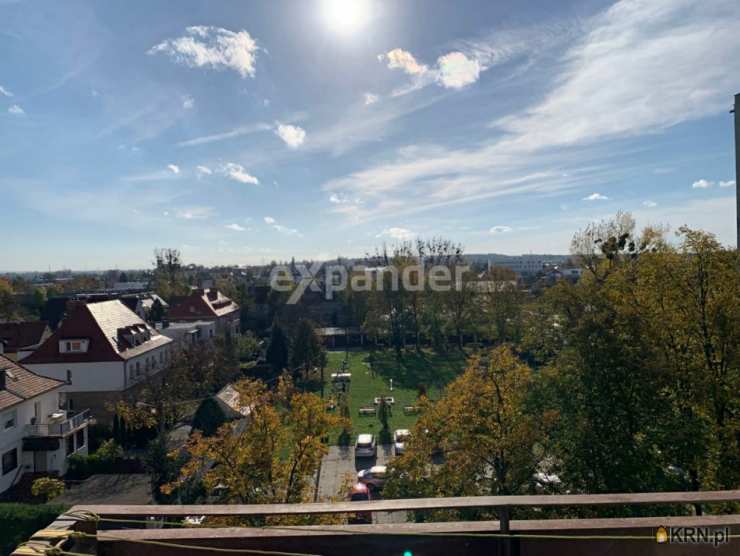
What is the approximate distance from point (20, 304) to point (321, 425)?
52803mm

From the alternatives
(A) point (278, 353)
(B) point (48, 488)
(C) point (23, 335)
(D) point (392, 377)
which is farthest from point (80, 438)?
(D) point (392, 377)

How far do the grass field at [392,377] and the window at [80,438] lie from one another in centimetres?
935

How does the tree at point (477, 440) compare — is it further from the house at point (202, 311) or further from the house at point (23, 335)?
the house at point (202, 311)

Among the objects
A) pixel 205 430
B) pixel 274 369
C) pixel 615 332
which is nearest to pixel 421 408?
pixel 615 332

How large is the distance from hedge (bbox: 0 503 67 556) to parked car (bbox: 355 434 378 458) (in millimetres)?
9618

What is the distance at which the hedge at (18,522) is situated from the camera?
8859 millimetres

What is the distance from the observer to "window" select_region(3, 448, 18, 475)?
46.6ft

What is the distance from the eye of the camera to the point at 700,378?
A: 24.4ft

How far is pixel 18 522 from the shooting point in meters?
8.93

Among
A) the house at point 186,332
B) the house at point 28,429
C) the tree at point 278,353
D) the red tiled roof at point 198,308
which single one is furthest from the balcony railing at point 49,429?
the red tiled roof at point 198,308

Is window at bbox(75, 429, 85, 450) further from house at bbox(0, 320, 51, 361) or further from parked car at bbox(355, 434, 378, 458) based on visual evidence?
house at bbox(0, 320, 51, 361)

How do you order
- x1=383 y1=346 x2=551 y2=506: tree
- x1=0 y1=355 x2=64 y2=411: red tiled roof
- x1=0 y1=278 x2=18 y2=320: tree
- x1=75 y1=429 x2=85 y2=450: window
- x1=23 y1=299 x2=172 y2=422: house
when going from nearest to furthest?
x1=383 y1=346 x2=551 y2=506: tree < x1=0 y1=355 x2=64 y2=411: red tiled roof < x1=75 y1=429 x2=85 y2=450: window < x1=23 y1=299 x2=172 y2=422: house < x1=0 y1=278 x2=18 y2=320: tree

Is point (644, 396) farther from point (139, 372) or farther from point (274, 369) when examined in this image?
point (274, 369)

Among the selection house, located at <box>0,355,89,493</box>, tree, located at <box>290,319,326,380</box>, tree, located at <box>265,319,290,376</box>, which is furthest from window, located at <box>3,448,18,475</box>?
tree, located at <box>265,319,290,376</box>
